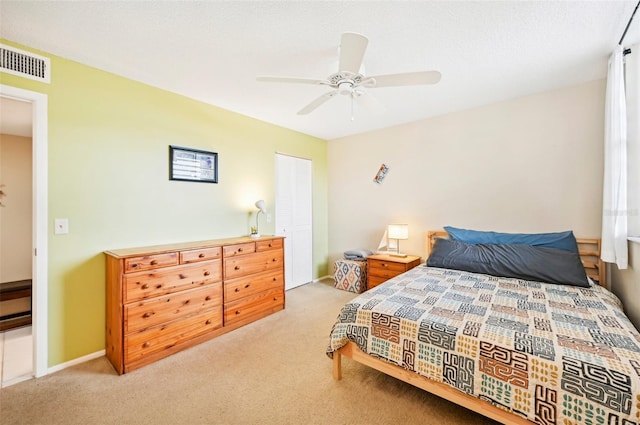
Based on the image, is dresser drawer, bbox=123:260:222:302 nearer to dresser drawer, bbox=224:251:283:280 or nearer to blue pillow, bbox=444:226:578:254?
dresser drawer, bbox=224:251:283:280

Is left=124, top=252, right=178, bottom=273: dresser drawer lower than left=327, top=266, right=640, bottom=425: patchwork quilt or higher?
higher

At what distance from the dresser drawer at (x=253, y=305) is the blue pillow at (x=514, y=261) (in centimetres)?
192

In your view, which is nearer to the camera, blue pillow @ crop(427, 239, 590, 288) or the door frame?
the door frame

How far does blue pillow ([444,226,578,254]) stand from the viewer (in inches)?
103

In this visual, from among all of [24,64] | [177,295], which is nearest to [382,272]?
[177,295]

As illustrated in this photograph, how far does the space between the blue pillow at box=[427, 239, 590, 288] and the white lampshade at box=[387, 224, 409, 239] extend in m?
0.65

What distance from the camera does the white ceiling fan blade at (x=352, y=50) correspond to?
1.43 m

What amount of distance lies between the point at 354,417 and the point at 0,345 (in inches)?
133

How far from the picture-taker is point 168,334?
234 cm

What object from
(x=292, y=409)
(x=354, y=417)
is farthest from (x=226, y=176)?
(x=354, y=417)

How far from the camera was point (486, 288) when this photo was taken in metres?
2.27

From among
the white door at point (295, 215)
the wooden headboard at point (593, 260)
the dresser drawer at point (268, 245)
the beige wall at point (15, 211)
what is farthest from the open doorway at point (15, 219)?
the wooden headboard at point (593, 260)

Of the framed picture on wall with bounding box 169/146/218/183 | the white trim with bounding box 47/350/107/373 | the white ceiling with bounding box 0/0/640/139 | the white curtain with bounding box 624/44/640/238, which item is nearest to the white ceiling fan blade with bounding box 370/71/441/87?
the white ceiling with bounding box 0/0/640/139

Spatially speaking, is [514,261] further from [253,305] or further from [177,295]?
[177,295]
